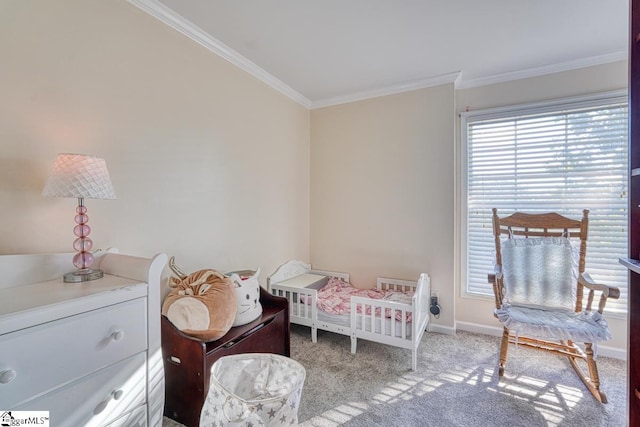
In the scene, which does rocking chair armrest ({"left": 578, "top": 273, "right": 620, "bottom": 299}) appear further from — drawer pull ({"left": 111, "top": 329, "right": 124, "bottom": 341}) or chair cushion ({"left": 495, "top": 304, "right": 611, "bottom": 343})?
drawer pull ({"left": 111, "top": 329, "right": 124, "bottom": 341})

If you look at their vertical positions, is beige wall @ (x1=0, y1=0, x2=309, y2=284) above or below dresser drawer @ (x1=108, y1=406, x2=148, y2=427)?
above

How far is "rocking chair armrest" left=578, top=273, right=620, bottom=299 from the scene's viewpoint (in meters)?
1.70

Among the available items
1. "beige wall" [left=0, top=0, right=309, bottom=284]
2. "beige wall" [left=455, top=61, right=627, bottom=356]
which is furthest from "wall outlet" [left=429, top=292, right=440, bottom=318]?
"beige wall" [left=0, top=0, right=309, bottom=284]

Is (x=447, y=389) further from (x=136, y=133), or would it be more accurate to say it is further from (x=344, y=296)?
(x=136, y=133)

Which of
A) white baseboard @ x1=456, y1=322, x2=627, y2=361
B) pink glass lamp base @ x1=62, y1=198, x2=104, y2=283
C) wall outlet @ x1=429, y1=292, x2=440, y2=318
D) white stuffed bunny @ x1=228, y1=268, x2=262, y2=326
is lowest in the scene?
white baseboard @ x1=456, y1=322, x2=627, y2=361

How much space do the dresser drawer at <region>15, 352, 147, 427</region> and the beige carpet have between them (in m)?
0.64

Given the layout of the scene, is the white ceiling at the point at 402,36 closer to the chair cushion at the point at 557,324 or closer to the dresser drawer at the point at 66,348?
the dresser drawer at the point at 66,348

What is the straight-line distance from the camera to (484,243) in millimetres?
2764

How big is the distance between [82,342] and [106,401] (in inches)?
10.7

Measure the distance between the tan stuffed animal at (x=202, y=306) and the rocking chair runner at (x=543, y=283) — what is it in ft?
→ 6.11

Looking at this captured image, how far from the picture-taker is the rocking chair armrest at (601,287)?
1.70 m

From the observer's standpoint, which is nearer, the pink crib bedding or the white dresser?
the white dresser

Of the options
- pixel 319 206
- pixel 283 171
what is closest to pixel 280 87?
pixel 283 171

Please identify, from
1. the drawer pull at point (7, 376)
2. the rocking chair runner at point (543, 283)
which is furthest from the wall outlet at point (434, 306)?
the drawer pull at point (7, 376)
